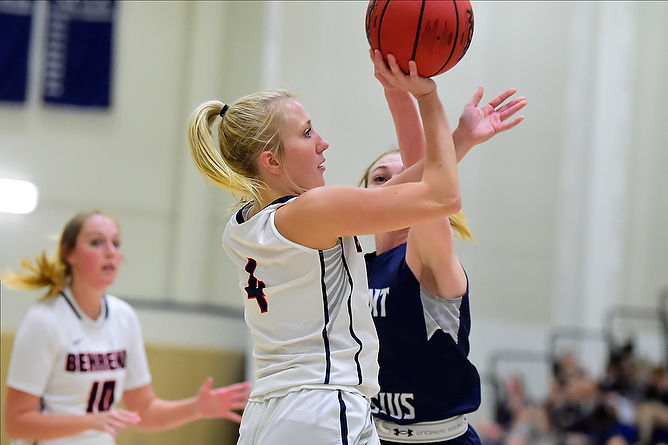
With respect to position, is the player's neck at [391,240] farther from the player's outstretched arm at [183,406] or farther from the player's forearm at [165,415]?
the player's forearm at [165,415]

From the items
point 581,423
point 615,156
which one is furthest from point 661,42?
point 581,423

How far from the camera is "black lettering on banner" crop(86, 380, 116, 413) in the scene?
13.0ft

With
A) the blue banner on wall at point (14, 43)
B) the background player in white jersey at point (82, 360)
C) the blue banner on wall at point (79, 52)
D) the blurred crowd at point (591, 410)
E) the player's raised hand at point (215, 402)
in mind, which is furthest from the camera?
the blurred crowd at point (591, 410)

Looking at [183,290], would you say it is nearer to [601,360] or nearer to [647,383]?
[647,383]

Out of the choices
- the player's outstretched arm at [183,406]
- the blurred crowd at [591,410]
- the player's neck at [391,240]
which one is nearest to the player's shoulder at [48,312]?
the player's outstretched arm at [183,406]

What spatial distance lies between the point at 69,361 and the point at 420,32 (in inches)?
93.5

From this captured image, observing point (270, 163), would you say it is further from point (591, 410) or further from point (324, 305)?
point (591, 410)

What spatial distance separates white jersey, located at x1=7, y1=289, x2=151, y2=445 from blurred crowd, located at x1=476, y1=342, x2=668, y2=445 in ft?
14.5

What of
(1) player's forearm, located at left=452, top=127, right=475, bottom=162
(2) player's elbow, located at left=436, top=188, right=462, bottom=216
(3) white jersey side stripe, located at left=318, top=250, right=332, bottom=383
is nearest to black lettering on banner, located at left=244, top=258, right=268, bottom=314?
(3) white jersey side stripe, located at left=318, top=250, right=332, bottom=383

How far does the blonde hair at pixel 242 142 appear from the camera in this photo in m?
2.41

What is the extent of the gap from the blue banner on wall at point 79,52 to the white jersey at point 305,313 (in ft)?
18.0

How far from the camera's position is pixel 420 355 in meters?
2.88

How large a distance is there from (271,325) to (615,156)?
8.27 meters

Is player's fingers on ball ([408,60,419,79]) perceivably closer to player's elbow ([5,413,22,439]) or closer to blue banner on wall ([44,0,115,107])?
player's elbow ([5,413,22,439])
